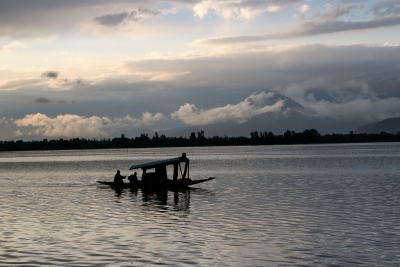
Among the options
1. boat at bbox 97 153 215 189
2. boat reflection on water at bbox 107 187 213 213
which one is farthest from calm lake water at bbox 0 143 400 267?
boat at bbox 97 153 215 189

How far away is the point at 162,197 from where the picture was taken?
44188 mm

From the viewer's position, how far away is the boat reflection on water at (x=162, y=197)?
3662 cm

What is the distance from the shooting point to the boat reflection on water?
120 ft

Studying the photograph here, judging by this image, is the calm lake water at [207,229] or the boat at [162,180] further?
the boat at [162,180]

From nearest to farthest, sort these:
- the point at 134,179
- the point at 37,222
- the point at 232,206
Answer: the point at 37,222 → the point at 232,206 → the point at 134,179

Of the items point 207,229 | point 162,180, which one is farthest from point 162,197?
point 207,229

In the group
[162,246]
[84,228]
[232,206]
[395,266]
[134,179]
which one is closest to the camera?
[395,266]

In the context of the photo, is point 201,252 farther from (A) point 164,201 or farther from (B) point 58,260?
(A) point 164,201

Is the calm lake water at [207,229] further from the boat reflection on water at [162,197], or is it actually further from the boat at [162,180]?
the boat at [162,180]

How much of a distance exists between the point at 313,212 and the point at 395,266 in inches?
514

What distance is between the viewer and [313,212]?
102 ft

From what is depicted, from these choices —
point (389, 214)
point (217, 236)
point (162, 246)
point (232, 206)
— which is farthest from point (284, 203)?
point (162, 246)

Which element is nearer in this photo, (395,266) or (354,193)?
(395,266)

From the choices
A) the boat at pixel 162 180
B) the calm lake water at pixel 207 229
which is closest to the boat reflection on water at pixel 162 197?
the calm lake water at pixel 207 229
